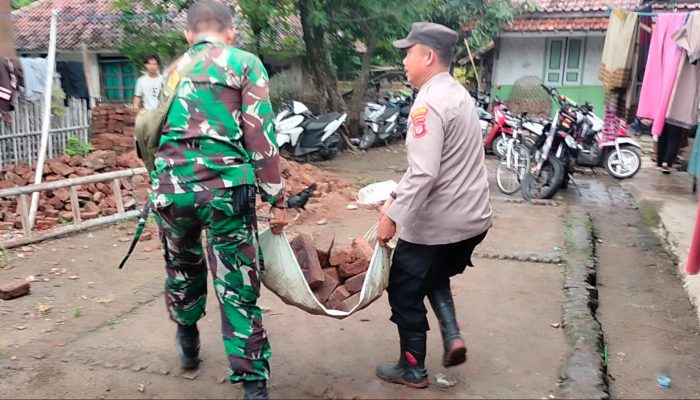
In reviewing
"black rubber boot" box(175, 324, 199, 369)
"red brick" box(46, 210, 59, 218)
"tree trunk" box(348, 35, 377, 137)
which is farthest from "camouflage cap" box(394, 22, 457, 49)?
"tree trunk" box(348, 35, 377, 137)

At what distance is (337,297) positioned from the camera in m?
3.50

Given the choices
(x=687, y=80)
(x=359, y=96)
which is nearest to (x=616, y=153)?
(x=687, y=80)

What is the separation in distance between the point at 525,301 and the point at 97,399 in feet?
9.17

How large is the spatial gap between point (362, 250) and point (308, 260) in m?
0.39

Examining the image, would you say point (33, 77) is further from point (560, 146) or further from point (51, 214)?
point (560, 146)

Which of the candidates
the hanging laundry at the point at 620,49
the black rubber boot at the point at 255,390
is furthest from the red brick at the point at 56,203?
the hanging laundry at the point at 620,49

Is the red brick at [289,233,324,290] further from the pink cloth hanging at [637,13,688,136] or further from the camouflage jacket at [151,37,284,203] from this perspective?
the pink cloth hanging at [637,13,688,136]

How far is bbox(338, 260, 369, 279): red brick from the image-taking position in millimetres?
3709

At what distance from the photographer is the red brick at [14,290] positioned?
4.27 meters

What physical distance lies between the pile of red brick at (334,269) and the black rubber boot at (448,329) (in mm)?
477

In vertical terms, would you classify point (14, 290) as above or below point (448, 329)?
below

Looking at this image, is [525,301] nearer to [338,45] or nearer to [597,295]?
[597,295]

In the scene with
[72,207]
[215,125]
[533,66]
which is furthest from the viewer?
[533,66]

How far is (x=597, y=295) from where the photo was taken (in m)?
4.48
